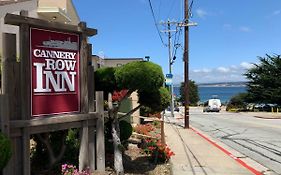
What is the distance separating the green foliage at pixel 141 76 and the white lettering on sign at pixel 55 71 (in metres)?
1.02

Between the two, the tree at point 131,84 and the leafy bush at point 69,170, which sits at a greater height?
the tree at point 131,84

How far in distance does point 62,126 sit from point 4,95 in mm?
1503

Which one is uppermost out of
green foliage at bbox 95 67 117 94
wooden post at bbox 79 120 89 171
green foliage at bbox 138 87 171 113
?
green foliage at bbox 95 67 117 94

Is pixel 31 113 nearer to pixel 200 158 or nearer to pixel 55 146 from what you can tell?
pixel 55 146

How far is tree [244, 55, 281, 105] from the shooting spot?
5884 centimetres

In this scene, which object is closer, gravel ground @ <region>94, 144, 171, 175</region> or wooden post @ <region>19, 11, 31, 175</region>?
wooden post @ <region>19, 11, 31, 175</region>

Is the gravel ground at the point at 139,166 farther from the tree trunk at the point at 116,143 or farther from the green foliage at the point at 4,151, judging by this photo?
the green foliage at the point at 4,151

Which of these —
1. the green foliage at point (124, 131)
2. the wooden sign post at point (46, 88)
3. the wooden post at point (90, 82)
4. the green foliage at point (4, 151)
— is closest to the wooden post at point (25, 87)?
the wooden sign post at point (46, 88)

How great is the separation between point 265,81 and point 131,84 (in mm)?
54737

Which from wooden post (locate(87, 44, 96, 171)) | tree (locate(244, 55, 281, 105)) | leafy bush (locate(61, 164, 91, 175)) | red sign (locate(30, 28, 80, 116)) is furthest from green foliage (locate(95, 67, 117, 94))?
tree (locate(244, 55, 281, 105))

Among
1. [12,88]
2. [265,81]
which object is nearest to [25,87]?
[12,88]

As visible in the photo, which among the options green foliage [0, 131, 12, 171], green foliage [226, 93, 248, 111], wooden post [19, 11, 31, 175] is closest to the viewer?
green foliage [0, 131, 12, 171]

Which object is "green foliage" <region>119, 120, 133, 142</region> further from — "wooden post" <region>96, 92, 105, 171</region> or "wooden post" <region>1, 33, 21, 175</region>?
"wooden post" <region>1, 33, 21, 175</region>

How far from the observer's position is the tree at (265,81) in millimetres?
58844
